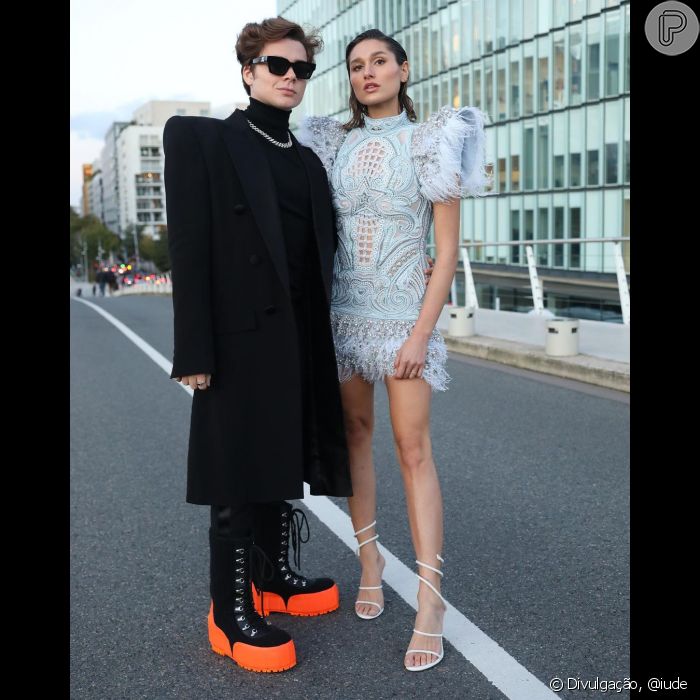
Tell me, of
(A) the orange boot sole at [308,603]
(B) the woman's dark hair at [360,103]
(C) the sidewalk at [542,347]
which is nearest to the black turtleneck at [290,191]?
(B) the woman's dark hair at [360,103]

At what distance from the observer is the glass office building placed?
32500mm

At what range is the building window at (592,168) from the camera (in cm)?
3389

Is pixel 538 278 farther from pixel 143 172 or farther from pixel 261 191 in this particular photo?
pixel 143 172

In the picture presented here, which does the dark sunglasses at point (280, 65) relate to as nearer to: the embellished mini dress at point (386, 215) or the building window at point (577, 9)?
the embellished mini dress at point (386, 215)

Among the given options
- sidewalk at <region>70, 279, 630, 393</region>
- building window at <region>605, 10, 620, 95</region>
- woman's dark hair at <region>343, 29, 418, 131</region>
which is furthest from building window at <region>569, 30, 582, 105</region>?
woman's dark hair at <region>343, 29, 418, 131</region>

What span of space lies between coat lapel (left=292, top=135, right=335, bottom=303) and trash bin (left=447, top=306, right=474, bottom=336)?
9132 mm

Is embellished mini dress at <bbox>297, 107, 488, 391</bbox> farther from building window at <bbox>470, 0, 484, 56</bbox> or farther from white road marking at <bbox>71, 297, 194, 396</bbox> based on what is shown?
building window at <bbox>470, 0, 484, 56</bbox>

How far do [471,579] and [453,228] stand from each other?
1542 millimetres

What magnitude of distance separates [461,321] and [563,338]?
286 centimetres
